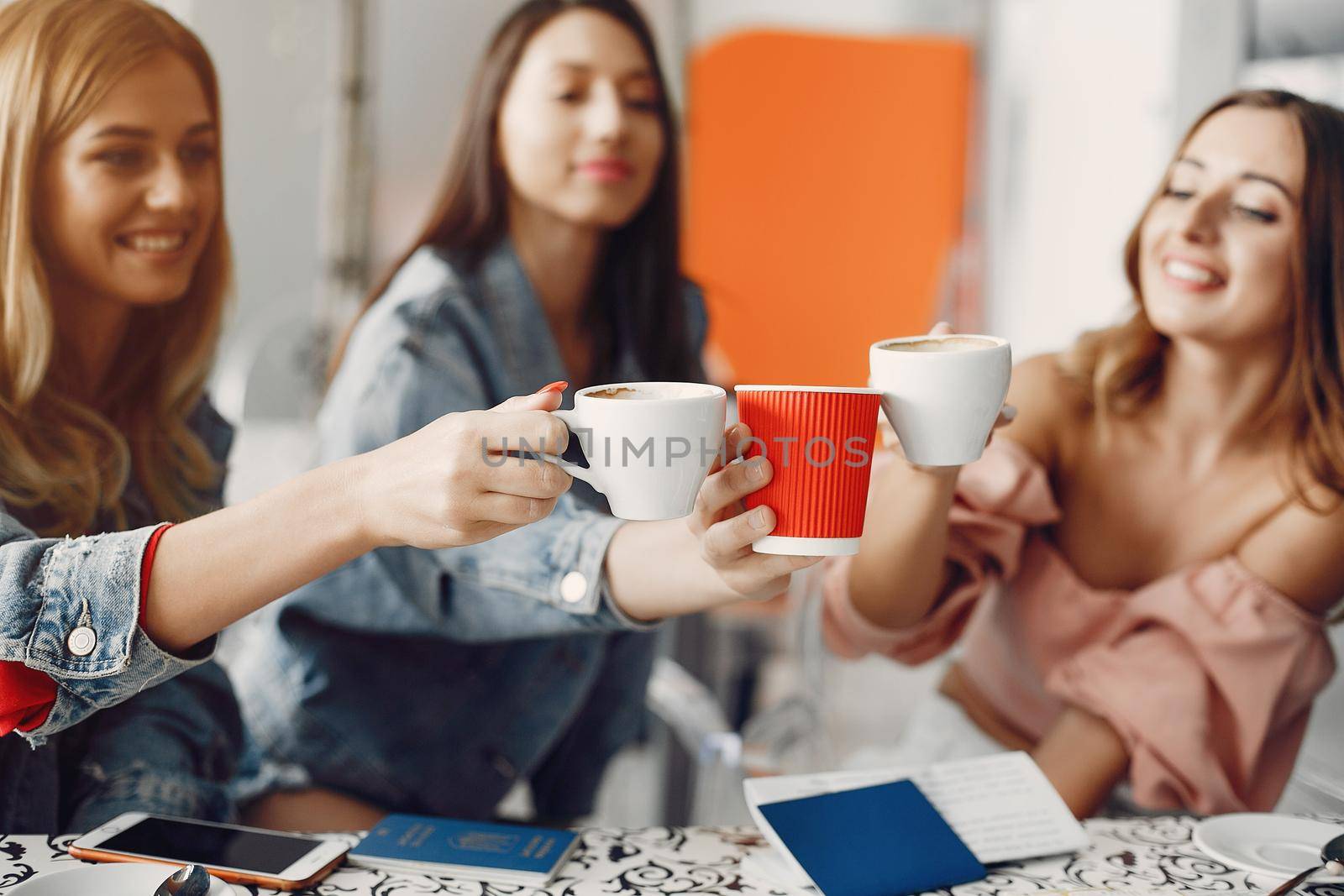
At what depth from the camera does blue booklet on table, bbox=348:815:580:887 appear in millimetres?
730

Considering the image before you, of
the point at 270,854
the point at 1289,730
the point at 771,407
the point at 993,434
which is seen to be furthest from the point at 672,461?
the point at 1289,730

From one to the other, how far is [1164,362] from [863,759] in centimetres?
55

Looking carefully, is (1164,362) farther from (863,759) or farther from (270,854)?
(270,854)

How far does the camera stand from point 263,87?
103 centimetres

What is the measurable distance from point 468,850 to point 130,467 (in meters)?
0.44

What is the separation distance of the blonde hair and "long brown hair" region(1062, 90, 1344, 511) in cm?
89

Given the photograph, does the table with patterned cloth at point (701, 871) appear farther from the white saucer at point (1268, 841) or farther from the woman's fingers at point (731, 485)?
the woman's fingers at point (731, 485)

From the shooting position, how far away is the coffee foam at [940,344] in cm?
72

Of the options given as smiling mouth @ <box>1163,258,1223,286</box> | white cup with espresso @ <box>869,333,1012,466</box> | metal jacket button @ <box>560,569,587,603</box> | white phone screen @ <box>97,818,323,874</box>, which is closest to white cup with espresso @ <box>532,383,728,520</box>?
white cup with espresso @ <box>869,333,1012,466</box>

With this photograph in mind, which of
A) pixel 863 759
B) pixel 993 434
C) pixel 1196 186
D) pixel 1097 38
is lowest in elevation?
pixel 863 759

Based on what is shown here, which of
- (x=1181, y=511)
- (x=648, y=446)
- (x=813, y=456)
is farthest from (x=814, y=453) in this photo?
(x=1181, y=511)

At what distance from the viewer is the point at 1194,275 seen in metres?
0.99

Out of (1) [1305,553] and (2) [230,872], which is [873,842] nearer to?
(2) [230,872]

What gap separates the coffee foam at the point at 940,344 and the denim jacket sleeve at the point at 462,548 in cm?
30
